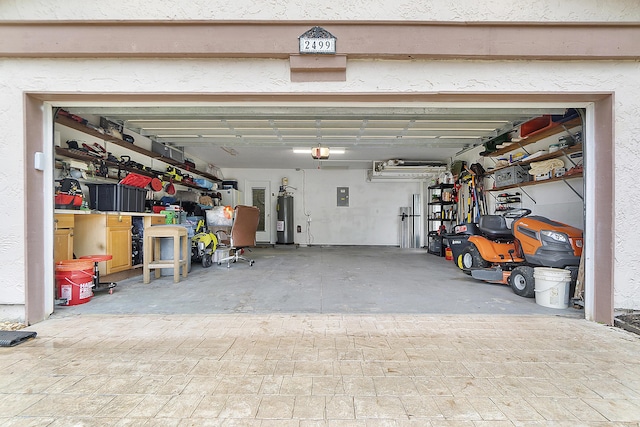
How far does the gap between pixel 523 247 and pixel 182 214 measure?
592 cm

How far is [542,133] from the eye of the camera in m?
4.38

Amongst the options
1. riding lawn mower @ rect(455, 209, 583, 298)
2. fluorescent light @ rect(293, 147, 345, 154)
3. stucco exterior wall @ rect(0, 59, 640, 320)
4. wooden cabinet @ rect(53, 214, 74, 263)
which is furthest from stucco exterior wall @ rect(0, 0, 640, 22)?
fluorescent light @ rect(293, 147, 345, 154)

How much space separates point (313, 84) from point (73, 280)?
124 inches

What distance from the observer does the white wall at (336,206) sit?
10.2 meters

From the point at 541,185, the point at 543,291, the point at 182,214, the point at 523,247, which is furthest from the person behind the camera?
the point at 182,214

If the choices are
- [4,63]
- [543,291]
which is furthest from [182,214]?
[543,291]

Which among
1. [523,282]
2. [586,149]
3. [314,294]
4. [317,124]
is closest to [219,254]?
[314,294]

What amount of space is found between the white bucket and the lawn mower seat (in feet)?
4.08

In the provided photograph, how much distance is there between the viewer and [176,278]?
426 cm

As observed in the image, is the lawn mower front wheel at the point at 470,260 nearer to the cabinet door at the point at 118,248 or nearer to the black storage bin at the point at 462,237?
the black storage bin at the point at 462,237

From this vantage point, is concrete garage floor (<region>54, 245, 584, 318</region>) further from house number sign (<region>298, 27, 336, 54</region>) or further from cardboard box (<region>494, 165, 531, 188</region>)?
house number sign (<region>298, 27, 336, 54</region>)

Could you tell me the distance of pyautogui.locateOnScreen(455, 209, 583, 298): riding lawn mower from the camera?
3383 millimetres

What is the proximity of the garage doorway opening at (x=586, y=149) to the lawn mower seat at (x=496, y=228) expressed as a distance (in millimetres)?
1639

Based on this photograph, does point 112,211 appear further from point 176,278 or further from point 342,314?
point 342,314
